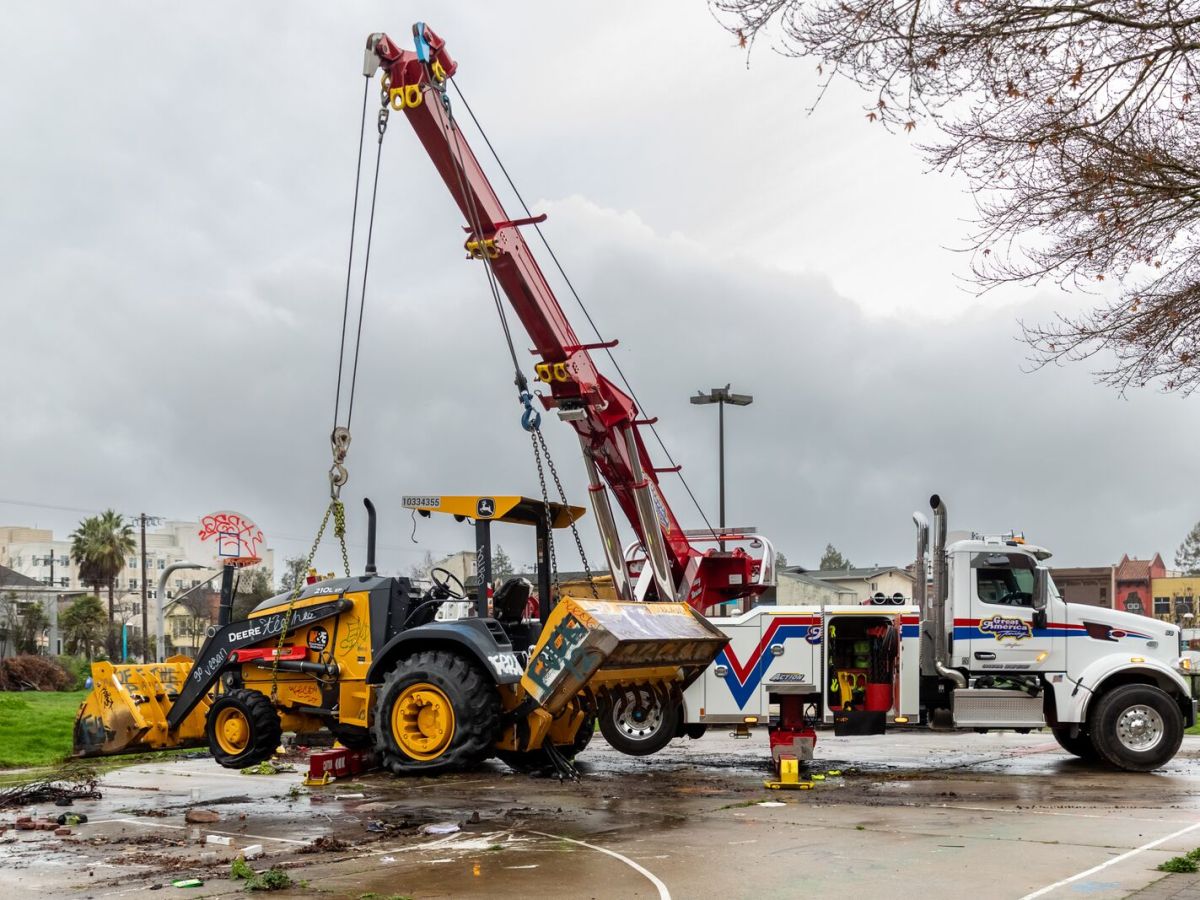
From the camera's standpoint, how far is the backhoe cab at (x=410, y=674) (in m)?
12.1

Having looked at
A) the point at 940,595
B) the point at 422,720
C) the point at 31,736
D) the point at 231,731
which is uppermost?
the point at 940,595

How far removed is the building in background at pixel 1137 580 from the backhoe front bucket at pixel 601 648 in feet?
239

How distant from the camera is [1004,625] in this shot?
16.2 metres

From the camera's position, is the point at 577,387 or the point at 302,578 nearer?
the point at 302,578

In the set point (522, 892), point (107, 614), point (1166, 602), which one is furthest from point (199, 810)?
point (1166, 602)

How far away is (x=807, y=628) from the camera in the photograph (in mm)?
15477

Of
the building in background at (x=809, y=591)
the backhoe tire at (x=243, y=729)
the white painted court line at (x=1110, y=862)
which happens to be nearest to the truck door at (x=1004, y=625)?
the white painted court line at (x=1110, y=862)

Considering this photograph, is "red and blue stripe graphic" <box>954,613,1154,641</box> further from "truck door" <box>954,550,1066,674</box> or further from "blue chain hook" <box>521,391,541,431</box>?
"blue chain hook" <box>521,391,541,431</box>

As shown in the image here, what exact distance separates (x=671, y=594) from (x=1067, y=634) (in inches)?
291

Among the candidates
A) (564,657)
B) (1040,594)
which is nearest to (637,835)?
(564,657)

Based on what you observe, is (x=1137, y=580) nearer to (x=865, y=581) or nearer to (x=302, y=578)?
(x=865, y=581)

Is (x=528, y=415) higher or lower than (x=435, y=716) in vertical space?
higher

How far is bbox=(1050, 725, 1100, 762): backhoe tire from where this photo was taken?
16.5 m

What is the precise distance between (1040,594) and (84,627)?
58332 mm
